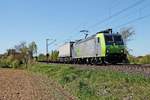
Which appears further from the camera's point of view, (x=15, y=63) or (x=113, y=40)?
(x=15, y=63)

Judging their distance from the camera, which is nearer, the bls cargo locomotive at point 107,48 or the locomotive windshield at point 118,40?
the bls cargo locomotive at point 107,48

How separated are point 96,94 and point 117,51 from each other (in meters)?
17.8

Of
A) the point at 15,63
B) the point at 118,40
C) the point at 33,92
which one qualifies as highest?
the point at 118,40

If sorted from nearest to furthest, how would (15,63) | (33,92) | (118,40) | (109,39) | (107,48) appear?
(33,92) → (107,48) → (109,39) → (118,40) → (15,63)

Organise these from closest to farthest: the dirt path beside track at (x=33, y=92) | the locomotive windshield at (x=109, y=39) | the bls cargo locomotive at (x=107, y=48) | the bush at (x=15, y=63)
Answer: the dirt path beside track at (x=33, y=92)
the bls cargo locomotive at (x=107, y=48)
the locomotive windshield at (x=109, y=39)
the bush at (x=15, y=63)

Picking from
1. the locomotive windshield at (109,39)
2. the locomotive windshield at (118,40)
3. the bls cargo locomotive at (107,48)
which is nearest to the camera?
the bls cargo locomotive at (107,48)

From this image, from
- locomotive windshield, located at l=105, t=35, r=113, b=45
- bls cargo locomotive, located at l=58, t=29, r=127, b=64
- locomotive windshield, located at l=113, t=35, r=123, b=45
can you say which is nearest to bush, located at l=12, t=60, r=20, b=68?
bls cargo locomotive, located at l=58, t=29, r=127, b=64

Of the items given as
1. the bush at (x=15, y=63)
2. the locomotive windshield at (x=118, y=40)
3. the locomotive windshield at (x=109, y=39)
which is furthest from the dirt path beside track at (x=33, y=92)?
the bush at (x=15, y=63)

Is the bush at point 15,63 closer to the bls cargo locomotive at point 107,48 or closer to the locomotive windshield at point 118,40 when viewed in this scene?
the bls cargo locomotive at point 107,48

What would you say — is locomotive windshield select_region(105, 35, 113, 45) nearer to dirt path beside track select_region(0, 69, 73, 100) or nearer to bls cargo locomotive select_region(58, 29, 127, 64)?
bls cargo locomotive select_region(58, 29, 127, 64)

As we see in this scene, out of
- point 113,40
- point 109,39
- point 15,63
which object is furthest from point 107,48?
point 15,63

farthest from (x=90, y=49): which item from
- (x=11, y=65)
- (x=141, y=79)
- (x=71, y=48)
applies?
(x=11, y=65)

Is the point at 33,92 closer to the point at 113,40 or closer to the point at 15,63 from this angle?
the point at 113,40

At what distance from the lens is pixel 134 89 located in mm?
14625
